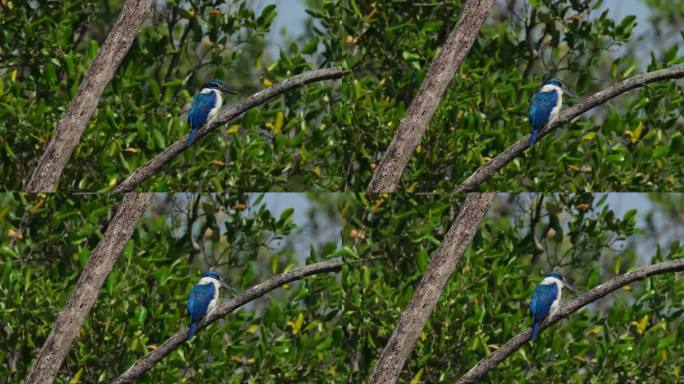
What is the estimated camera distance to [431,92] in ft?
24.5

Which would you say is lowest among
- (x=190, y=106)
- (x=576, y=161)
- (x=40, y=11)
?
(x=576, y=161)

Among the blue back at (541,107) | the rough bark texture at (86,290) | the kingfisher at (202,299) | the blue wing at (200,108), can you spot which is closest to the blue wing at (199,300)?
the kingfisher at (202,299)

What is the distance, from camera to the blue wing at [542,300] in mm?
7656

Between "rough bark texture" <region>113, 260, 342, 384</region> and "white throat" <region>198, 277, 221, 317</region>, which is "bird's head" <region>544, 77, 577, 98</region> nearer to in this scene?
"rough bark texture" <region>113, 260, 342, 384</region>

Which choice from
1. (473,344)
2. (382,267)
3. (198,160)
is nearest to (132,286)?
(198,160)

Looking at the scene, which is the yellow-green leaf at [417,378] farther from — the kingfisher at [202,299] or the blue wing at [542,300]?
the kingfisher at [202,299]

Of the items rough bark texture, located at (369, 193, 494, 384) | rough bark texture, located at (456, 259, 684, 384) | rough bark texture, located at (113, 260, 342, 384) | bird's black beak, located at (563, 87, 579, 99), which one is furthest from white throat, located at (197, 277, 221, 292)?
bird's black beak, located at (563, 87, 579, 99)

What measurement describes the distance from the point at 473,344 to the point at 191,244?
172 centimetres

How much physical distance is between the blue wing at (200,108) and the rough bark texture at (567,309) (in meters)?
2.09

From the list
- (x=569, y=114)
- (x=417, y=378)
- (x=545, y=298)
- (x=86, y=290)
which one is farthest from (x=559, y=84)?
(x=86, y=290)

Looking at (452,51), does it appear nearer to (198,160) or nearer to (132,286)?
(198,160)

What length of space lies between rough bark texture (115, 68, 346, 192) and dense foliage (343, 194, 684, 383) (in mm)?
775

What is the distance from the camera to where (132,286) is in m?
7.73

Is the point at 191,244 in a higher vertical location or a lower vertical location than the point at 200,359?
higher
